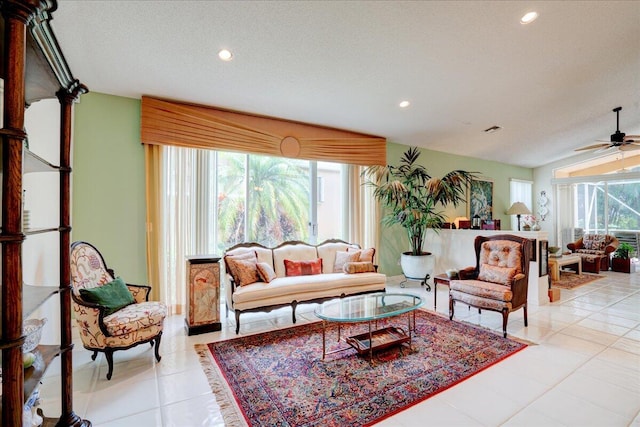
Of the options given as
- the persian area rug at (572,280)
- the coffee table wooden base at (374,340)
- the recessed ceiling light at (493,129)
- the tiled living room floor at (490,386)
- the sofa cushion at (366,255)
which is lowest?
the tiled living room floor at (490,386)

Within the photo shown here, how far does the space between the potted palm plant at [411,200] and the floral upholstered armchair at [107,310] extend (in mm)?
4039

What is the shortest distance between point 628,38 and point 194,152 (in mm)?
5414

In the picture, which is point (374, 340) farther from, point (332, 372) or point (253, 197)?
point (253, 197)

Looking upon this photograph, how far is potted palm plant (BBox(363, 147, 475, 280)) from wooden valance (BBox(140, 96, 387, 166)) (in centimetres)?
41

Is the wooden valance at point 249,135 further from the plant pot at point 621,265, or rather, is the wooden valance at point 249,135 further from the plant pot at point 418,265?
the plant pot at point 621,265

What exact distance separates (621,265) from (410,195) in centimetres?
572

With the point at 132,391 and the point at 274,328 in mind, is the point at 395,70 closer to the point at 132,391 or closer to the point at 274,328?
the point at 274,328

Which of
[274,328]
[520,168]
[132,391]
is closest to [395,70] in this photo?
[274,328]

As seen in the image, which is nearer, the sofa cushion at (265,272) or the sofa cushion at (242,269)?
the sofa cushion at (242,269)

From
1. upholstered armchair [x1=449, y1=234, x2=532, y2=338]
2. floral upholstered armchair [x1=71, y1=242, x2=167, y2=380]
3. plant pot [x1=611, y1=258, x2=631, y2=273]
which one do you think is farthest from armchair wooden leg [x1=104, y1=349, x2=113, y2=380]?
plant pot [x1=611, y1=258, x2=631, y2=273]

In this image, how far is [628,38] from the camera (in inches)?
130

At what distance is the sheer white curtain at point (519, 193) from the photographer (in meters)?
8.64

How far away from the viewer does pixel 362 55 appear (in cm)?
313

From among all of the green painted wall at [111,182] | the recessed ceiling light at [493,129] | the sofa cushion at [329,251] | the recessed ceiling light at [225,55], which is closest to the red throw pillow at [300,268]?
the sofa cushion at [329,251]
